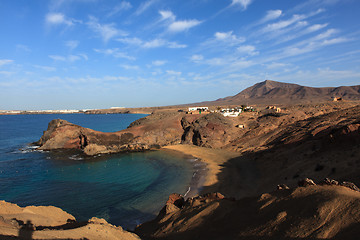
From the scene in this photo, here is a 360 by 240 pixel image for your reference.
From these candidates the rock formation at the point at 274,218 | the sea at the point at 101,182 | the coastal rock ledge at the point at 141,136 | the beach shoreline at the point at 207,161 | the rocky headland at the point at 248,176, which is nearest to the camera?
the rock formation at the point at 274,218

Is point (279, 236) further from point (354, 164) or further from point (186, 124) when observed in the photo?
point (186, 124)

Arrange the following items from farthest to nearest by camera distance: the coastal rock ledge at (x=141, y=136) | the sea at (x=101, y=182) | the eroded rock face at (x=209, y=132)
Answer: the coastal rock ledge at (x=141, y=136), the eroded rock face at (x=209, y=132), the sea at (x=101, y=182)

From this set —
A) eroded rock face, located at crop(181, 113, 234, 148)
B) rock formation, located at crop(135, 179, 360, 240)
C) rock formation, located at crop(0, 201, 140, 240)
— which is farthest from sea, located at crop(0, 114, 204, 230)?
eroded rock face, located at crop(181, 113, 234, 148)

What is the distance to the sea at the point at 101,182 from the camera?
2088cm

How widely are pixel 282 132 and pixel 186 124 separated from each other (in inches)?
1011

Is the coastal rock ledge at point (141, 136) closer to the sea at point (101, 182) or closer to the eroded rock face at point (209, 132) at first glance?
the eroded rock face at point (209, 132)

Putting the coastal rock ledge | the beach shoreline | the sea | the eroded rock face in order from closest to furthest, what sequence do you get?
the sea < the beach shoreline < the eroded rock face < the coastal rock ledge

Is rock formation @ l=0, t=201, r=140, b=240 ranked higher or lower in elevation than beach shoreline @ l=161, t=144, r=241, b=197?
higher

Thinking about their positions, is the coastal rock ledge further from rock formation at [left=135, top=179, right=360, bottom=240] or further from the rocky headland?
rock formation at [left=135, top=179, right=360, bottom=240]

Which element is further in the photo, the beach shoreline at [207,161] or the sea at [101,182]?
the beach shoreline at [207,161]

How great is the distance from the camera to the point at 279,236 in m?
7.86

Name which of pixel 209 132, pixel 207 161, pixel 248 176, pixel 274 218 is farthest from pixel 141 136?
pixel 274 218

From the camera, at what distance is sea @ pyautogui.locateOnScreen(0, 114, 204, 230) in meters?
20.9

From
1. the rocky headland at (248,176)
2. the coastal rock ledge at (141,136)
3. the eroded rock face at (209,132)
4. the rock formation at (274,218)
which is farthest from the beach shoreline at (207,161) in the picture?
the rock formation at (274,218)
